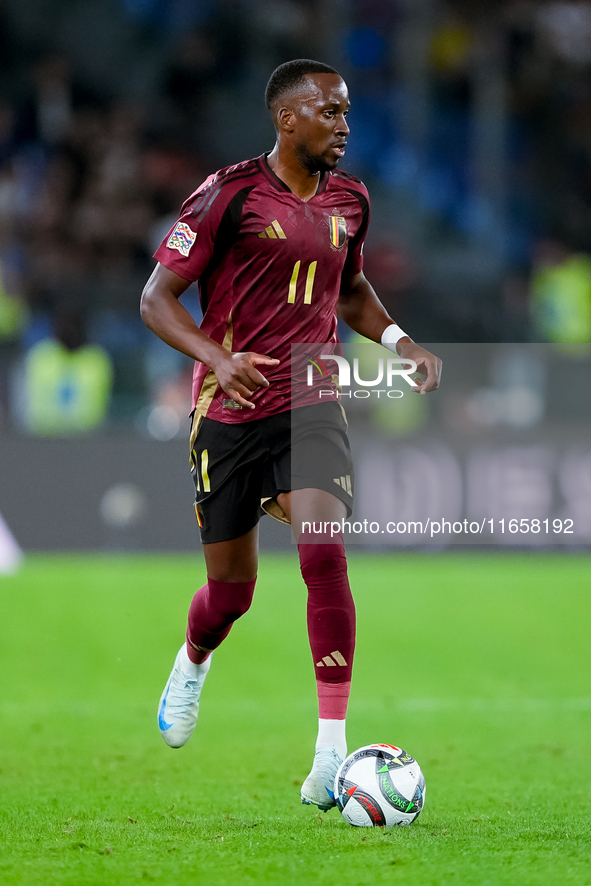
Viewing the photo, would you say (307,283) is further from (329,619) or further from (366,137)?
(366,137)

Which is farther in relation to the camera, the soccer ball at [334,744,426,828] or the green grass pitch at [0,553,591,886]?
the soccer ball at [334,744,426,828]

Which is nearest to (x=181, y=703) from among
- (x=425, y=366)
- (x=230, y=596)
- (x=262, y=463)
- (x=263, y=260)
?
(x=230, y=596)

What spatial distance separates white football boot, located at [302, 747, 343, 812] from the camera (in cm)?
387

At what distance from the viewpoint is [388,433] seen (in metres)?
10.5

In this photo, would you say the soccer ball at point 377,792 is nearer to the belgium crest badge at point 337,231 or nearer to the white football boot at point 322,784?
the white football boot at point 322,784

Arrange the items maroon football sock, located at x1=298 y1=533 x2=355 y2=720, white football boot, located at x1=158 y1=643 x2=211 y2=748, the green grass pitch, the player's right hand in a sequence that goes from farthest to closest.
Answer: white football boot, located at x1=158 y1=643 x2=211 y2=748 < maroon football sock, located at x1=298 y1=533 x2=355 y2=720 < the player's right hand < the green grass pitch

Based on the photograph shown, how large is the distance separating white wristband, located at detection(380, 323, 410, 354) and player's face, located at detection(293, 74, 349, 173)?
696mm

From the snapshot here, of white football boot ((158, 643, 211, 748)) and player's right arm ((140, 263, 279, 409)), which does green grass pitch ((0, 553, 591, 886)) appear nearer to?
white football boot ((158, 643, 211, 748))

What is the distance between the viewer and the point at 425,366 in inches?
165

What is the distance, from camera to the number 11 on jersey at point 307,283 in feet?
13.8

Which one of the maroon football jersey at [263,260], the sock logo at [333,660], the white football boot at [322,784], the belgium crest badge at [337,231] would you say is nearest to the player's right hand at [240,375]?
the maroon football jersey at [263,260]

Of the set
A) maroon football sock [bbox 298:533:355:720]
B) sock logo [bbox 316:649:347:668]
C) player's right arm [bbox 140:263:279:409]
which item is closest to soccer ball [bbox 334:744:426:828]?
maroon football sock [bbox 298:533:355:720]

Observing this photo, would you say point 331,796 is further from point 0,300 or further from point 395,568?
point 0,300

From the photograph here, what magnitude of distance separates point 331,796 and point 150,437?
6950 millimetres
